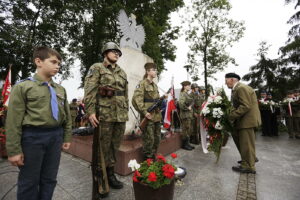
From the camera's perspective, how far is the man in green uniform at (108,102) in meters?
2.86

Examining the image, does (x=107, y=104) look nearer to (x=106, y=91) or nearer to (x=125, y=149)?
(x=106, y=91)

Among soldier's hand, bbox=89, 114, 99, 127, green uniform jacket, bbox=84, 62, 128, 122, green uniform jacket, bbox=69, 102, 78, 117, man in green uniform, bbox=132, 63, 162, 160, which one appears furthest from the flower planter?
green uniform jacket, bbox=69, 102, 78, 117

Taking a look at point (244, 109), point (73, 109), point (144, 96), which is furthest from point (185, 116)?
point (73, 109)

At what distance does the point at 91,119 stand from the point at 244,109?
305cm

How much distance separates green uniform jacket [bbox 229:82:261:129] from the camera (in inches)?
152

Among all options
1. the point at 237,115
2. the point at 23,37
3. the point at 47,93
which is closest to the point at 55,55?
the point at 47,93

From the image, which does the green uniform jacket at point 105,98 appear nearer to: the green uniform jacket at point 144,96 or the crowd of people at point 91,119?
the crowd of people at point 91,119

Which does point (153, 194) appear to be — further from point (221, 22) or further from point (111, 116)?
point (221, 22)

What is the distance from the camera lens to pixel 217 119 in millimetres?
4301

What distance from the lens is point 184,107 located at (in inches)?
240

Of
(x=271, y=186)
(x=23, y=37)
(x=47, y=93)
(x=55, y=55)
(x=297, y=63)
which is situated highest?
(x=23, y=37)

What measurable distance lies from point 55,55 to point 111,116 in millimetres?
1250

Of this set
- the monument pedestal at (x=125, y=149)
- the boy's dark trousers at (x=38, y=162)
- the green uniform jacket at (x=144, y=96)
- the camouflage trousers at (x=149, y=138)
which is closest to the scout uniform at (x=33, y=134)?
the boy's dark trousers at (x=38, y=162)

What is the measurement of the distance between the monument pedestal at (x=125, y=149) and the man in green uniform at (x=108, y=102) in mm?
508
